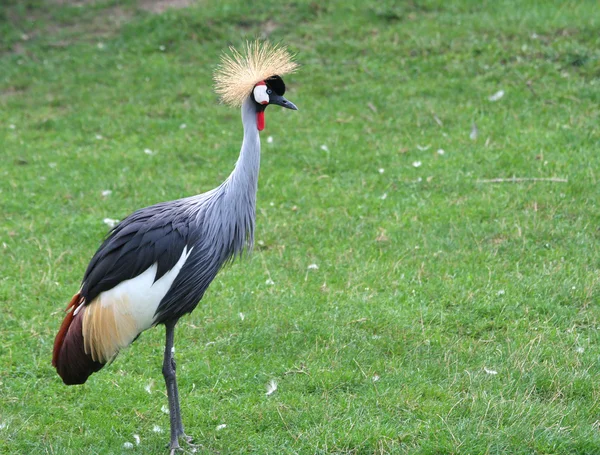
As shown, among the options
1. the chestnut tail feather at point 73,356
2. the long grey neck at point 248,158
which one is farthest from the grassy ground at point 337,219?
the long grey neck at point 248,158

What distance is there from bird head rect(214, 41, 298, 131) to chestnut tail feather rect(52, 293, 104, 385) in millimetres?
1368

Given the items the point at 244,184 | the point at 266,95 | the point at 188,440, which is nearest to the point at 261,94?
the point at 266,95

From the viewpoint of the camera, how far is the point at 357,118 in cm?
869

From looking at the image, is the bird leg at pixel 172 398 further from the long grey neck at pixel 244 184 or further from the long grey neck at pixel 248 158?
the long grey neck at pixel 248 158

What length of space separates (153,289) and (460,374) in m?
1.84

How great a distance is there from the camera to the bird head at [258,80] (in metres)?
4.31

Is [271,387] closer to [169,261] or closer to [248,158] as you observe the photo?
[169,261]

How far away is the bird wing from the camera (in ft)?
13.5

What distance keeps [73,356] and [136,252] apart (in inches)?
25.0

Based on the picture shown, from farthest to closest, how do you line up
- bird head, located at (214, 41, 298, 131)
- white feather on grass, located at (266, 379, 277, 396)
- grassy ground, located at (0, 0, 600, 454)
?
1. white feather on grass, located at (266, 379, 277, 396)
2. grassy ground, located at (0, 0, 600, 454)
3. bird head, located at (214, 41, 298, 131)

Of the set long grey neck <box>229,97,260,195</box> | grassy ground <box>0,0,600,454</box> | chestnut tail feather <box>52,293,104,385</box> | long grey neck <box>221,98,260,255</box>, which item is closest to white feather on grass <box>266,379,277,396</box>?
grassy ground <box>0,0,600,454</box>

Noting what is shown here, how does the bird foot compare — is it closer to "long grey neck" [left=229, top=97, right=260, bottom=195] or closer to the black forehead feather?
"long grey neck" [left=229, top=97, right=260, bottom=195]

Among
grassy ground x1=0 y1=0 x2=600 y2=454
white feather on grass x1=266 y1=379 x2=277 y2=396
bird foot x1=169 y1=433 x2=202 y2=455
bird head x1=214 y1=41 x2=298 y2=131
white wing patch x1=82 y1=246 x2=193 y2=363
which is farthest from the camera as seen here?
white feather on grass x1=266 y1=379 x2=277 y2=396

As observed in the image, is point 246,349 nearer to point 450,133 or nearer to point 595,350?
point 595,350
